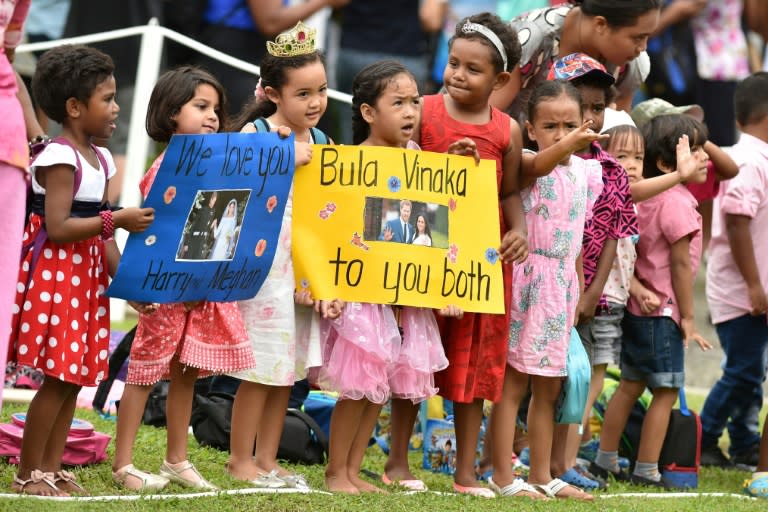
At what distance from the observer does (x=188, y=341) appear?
17.7ft

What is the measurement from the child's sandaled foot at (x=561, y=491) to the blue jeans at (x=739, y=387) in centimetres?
185

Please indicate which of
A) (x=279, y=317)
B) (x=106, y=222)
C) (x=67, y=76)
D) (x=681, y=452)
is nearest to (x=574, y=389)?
(x=681, y=452)

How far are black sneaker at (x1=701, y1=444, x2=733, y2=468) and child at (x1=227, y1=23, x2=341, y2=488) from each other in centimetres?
285

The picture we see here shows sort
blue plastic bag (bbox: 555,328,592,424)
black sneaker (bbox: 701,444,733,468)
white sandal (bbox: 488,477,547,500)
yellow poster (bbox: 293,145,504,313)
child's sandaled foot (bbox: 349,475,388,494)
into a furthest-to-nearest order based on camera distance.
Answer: black sneaker (bbox: 701,444,733,468) → blue plastic bag (bbox: 555,328,592,424) → white sandal (bbox: 488,477,547,500) → child's sandaled foot (bbox: 349,475,388,494) → yellow poster (bbox: 293,145,504,313)

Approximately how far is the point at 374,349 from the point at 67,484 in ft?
3.96

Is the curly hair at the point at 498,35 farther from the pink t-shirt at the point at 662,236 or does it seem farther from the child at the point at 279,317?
the pink t-shirt at the point at 662,236

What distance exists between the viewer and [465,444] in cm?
598

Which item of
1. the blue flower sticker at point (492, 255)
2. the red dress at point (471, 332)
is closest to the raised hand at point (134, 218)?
the red dress at point (471, 332)

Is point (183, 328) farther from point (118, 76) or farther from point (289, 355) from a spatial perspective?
point (118, 76)

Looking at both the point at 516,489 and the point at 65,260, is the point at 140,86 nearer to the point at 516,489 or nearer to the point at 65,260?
the point at 65,260

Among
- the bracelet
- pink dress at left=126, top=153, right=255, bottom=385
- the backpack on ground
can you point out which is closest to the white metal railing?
the backpack on ground

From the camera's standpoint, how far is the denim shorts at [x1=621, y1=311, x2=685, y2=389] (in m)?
6.82

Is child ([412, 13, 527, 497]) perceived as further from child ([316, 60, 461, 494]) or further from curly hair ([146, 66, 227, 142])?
curly hair ([146, 66, 227, 142])

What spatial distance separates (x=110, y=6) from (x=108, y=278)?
4847 millimetres
